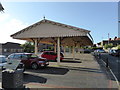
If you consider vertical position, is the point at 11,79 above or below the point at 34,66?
above

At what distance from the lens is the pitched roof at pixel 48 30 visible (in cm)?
1277

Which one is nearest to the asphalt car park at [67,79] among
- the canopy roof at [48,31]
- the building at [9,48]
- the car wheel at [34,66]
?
the car wheel at [34,66]

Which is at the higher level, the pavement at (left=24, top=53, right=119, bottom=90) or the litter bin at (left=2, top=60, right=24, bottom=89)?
the litter bin at (left=2, top=60, right=24, bottom=89)

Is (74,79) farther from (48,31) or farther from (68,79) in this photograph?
(48,31)

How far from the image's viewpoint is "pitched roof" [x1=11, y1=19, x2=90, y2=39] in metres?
12.8

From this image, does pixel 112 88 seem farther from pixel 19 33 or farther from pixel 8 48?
pixel 8 48

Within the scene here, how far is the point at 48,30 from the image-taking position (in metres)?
13.7

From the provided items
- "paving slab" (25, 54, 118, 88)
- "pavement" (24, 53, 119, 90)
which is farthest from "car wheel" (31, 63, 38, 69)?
"pavement" (24, 53, 119, 90)

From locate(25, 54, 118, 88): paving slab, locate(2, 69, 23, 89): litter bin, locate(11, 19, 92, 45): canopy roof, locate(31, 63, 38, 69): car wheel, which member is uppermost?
locate(11, 19, 92, 45): canopy roof

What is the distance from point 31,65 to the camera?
11.6 m

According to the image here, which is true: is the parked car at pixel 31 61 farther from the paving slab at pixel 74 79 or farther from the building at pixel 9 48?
the building at pixel 9 48

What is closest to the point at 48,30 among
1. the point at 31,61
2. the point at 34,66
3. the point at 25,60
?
the point at 31,61

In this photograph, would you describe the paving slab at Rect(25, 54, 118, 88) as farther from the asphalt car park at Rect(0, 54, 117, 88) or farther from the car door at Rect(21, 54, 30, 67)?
the car door at Rect(21, 54, 30, 67)

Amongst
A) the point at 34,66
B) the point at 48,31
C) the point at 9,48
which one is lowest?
the point at 34,66
